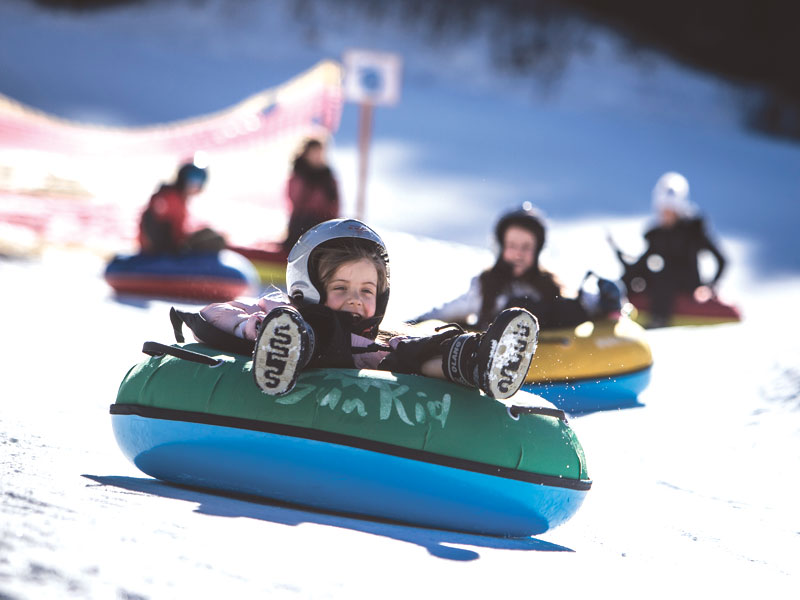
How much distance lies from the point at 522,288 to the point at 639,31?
57.3ft

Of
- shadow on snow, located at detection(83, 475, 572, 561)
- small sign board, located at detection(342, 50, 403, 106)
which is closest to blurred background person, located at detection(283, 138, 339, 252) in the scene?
small sign board, located at detection(342, 50, 403, 106)

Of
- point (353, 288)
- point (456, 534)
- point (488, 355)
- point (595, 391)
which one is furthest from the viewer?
point (595, 391)

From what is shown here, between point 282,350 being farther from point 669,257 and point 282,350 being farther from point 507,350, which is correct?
point 669,257

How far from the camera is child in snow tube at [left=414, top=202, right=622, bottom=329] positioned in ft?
17.6

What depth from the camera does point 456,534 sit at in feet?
9.72

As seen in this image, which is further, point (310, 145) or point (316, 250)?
point (310, 145)

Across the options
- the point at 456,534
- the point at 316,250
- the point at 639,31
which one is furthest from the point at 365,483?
the point at 639,31

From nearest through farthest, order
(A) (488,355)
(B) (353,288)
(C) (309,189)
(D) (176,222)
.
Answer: (A) (488,355), (B) (353,288), (D) (176,222), (C) (309,189)

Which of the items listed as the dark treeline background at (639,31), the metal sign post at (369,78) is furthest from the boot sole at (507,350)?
the dark treeline background at (639,31)

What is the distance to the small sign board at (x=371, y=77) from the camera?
34.8 feet

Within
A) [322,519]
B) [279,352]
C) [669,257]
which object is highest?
[669,257]

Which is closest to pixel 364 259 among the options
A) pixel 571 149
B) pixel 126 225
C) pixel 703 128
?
pixel 126 225

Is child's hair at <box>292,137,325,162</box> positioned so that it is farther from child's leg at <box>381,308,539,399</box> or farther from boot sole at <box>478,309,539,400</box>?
boot sole at <box>478,309,539,400</box>

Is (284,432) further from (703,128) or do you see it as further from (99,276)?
(703,128)
